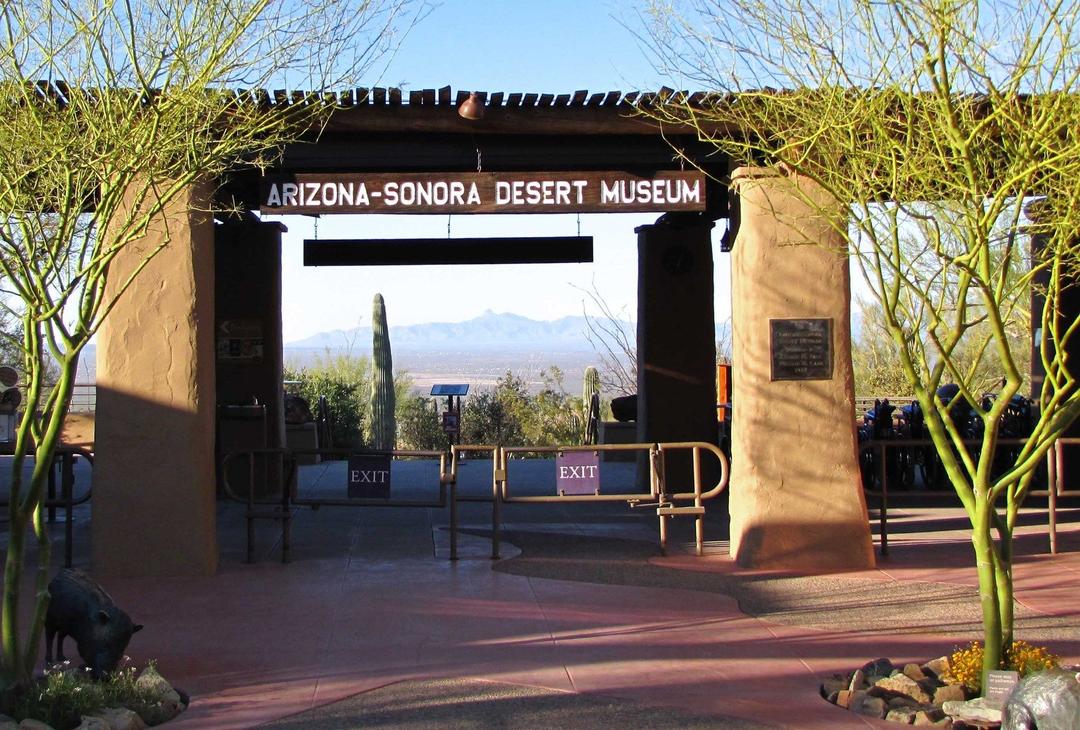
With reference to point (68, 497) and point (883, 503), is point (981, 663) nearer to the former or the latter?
point (883, 503)

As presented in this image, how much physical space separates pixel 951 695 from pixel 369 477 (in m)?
5.89

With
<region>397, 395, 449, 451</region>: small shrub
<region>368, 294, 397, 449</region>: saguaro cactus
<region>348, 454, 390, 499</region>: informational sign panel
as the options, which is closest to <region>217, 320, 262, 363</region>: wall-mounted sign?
<region>348, 454, 390, 499</region>: informational sign panel

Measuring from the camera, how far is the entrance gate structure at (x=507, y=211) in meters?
10.1

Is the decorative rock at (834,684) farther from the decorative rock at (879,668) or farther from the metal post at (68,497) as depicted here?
the metal post at (68,497)

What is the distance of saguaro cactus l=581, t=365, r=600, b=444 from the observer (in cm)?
2238

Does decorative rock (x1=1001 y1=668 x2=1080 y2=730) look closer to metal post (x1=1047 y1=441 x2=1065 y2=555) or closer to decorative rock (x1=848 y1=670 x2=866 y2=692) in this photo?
decorative rock (x1=848 y1=670 x2=866 y2=692)

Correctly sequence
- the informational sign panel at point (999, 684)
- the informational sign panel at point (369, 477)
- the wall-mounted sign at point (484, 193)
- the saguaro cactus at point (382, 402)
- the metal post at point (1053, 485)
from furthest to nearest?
the saguaro cactus at point (382, 402)
the informational sign panel at point (369, 477)
the metal post at point (1053, 485)
the wall-mounted sign at point (484, 193)
the informational sign panel at point (999, 684)

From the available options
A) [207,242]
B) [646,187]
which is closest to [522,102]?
[646,187]

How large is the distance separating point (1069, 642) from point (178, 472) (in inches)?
255

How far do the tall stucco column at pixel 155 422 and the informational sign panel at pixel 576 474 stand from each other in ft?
9.79

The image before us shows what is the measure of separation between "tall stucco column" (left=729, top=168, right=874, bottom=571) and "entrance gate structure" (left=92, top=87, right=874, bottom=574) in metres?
0.01

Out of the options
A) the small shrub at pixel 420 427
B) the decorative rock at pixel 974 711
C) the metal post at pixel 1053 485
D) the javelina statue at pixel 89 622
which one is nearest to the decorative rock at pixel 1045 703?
the decorative rock at pixel 974 711

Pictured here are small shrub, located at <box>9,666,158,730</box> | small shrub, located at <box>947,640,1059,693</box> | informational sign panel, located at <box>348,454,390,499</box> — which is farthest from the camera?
informational sign panel, located at <box>348,454,390,499</box>

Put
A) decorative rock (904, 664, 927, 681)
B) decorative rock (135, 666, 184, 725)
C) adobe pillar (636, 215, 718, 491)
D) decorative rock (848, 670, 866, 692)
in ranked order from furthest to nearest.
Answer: adobe pillar (636, 215, 718, 491) < decorative rock (904, 664, 927, 681) < decorative rock (848, 670, 866, 692) < decorative rock (135, 666, 184, 725)
